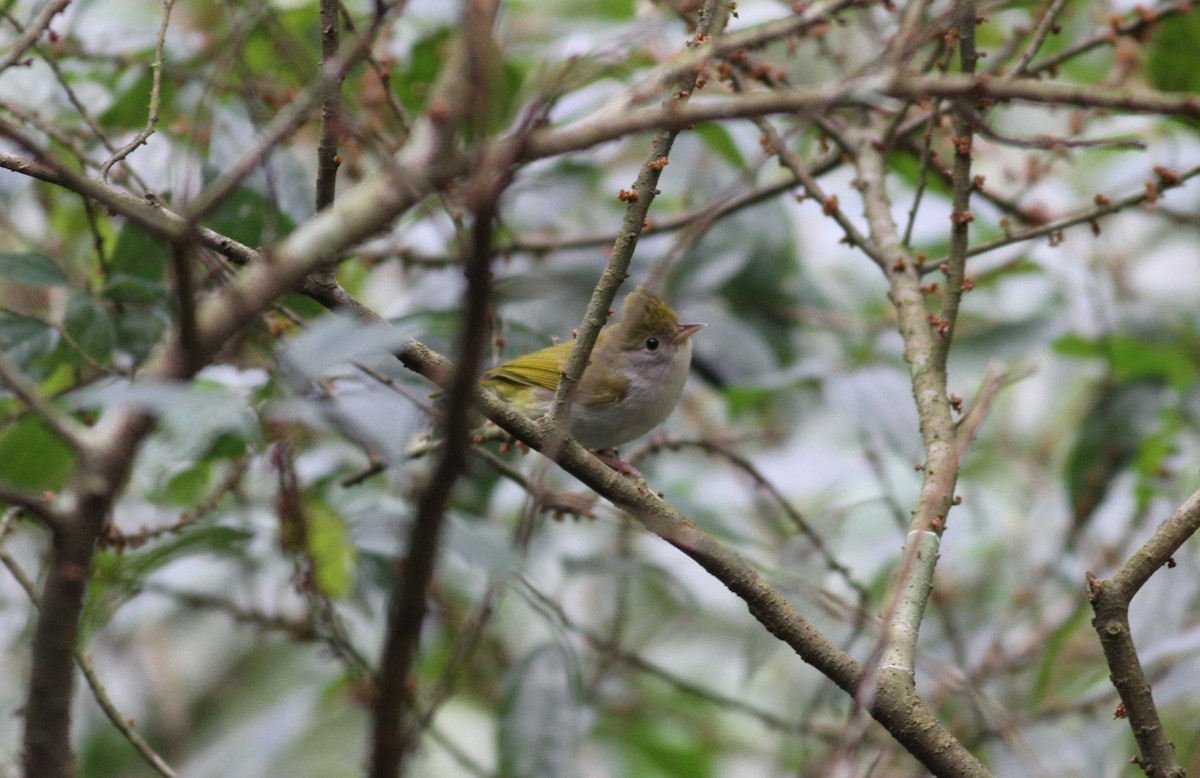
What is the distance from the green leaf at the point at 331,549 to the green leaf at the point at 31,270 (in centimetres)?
71

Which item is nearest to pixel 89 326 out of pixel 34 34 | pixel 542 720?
pixel 34 34

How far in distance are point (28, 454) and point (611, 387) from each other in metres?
1.41

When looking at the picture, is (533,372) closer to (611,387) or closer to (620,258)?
(611,387)

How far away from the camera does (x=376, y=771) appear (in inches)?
35.2

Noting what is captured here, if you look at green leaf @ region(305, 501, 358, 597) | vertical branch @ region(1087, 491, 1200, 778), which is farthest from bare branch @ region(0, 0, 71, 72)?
vertical branch @ region(1087, 491, 1200, 778)

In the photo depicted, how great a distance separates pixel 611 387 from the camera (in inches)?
121

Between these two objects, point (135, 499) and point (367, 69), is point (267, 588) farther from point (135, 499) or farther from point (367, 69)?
point (367, 69)

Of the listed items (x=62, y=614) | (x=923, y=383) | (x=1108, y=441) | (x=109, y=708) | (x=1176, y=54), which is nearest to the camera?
(x=62, y=614)

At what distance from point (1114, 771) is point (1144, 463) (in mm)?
955

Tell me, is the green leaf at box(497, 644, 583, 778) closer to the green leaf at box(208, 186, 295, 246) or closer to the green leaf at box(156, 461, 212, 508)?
the green leaf at box(156, 461, 212, 508)

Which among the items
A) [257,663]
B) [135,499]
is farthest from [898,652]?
[257,663]

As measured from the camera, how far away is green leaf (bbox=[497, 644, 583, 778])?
2.70 meters

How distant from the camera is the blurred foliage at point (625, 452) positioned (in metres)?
2.43

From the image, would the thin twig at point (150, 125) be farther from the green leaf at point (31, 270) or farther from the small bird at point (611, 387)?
the small bird at point (611, 387)
